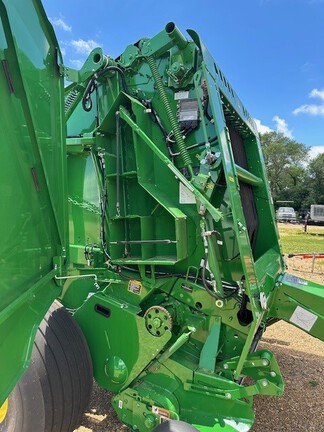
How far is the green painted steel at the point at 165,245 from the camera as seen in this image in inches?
90.7

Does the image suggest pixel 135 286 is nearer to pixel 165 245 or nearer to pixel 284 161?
pixel 165 245

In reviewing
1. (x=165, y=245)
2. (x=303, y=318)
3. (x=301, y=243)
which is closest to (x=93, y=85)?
(x=165, y=245)

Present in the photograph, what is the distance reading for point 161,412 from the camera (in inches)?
92.0

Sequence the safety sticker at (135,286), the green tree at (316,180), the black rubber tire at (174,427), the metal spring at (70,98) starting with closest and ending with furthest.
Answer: the black rubber tire at (174,427) → the safety sticker at (135,286) → the metal spring at (70,98) → the green tree at (316,180)

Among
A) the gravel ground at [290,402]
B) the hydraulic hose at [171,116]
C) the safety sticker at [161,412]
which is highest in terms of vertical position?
the hydraulic hose at [171,116]

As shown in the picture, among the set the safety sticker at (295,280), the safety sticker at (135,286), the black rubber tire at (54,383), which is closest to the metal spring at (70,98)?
the safety sticker at (135,286)

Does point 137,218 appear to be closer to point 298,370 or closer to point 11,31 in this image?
point 11,31

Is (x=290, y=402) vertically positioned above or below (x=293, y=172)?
below

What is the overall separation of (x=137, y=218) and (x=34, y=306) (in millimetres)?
1225

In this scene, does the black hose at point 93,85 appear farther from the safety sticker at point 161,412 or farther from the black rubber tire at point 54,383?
the safety sticker at point 161,412

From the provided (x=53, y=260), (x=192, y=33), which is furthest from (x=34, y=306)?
(x=192, y=33)

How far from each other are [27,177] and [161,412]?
179 cm

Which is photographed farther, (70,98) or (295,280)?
(70,98)

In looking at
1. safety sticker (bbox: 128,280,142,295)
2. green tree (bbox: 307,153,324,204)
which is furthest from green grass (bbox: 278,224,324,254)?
green tree (bbox: 307,153,324,204)
